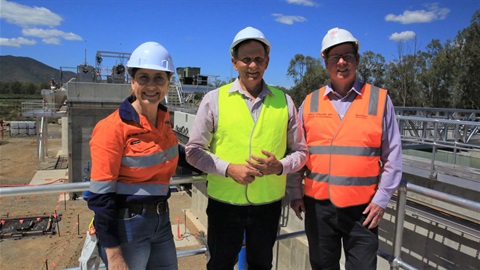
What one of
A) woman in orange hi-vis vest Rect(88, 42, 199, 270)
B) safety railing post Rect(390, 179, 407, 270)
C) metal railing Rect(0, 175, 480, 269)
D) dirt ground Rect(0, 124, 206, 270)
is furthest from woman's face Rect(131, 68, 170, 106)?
dirt ground Rect(0, 124, 206, 270)

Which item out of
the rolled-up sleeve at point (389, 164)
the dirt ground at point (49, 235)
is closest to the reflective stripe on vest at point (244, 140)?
the rolled-up sleeve at point (389, 164)

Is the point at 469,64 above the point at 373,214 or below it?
above

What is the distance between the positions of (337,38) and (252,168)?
3.96 feet

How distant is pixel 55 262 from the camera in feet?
50.0

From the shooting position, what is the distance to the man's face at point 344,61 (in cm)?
257

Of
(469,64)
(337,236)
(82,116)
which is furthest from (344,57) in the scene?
(469,64)

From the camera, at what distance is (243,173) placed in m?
2.20

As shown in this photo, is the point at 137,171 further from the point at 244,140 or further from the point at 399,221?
the point at 399,221

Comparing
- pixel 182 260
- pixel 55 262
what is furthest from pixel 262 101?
pixel 55 262

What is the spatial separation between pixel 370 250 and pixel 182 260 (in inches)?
524

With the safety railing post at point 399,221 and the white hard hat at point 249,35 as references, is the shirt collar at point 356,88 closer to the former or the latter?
the white hard hat at point 249,35

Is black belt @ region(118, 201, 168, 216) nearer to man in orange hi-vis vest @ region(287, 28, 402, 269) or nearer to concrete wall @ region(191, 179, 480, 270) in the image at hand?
man in orange hi-vis vest @ region(287, 28, 402, 269)

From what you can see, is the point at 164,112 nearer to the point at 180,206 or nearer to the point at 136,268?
the point at 136,268

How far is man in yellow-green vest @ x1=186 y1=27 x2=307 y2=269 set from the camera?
7.55ft
